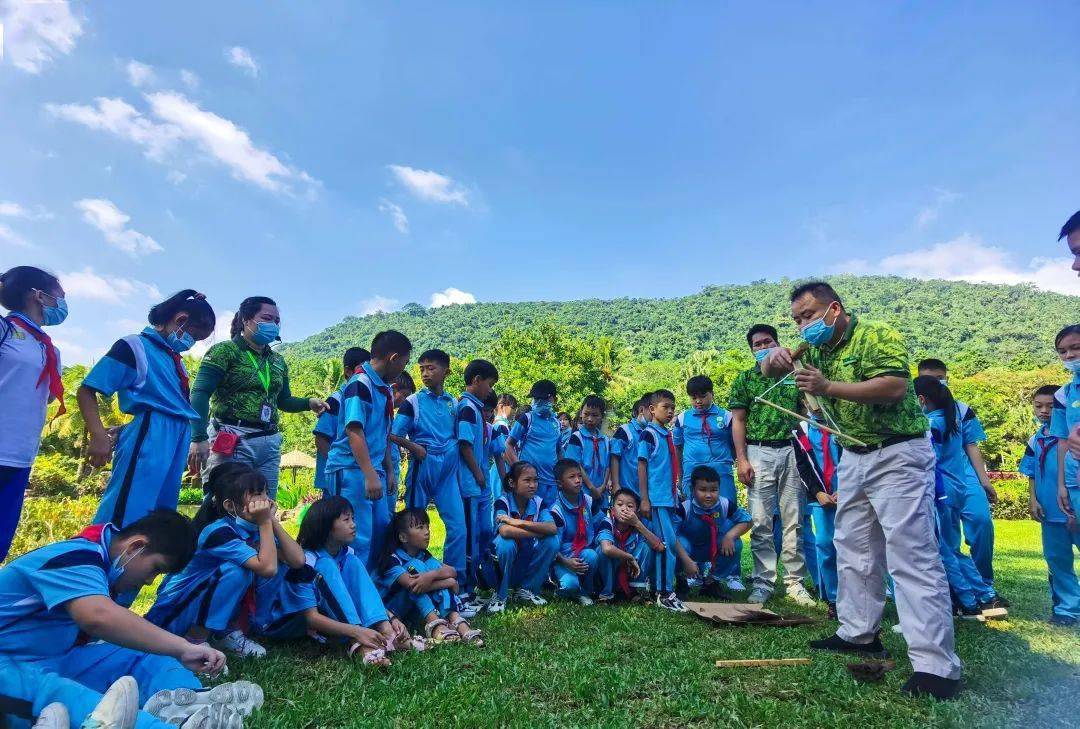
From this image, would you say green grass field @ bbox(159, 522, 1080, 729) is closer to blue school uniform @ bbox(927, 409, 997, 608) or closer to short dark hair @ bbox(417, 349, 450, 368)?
blue school uniform @ bbox(927, 409, 997, 608)

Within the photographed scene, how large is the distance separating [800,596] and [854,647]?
6.14 ft

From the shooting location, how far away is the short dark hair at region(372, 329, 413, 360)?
4.96m

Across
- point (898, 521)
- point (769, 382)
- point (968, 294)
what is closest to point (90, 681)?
point (898, 521)

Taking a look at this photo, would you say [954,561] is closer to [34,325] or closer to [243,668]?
[243,668]

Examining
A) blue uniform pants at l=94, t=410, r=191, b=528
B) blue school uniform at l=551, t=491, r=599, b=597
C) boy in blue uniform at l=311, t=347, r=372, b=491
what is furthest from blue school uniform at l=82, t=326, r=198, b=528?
blue school uniform at l=551, t=491, r=599, b=597

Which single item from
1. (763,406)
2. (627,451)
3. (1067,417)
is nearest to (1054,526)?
(1067,417)

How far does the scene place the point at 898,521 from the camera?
127 inches

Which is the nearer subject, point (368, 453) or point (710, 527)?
point (368, 453)

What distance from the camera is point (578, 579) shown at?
5.66 metres

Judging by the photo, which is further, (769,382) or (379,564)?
(769,382)

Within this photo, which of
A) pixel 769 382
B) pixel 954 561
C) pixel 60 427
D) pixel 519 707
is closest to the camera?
pixel 519 707

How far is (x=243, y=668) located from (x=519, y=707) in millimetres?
1699

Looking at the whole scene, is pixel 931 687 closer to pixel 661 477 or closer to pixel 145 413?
pixel 661 477

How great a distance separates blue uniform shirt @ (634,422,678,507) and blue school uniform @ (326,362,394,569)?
2.96 m
